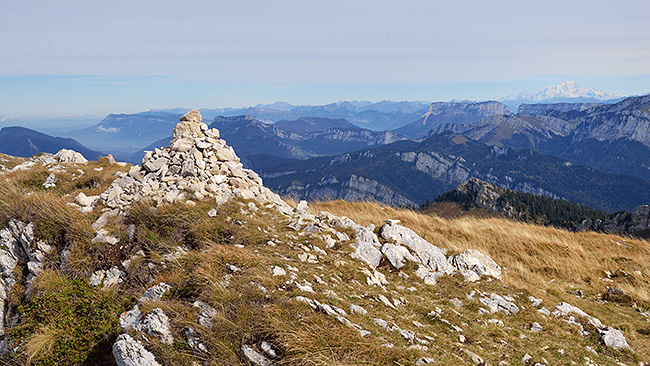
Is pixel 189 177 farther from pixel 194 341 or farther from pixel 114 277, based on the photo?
pixel 194 341

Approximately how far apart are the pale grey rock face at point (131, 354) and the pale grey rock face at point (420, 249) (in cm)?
916

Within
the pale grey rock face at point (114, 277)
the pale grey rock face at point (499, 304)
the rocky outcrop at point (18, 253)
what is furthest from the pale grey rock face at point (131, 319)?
the pale grey rock face at point (499, 304)

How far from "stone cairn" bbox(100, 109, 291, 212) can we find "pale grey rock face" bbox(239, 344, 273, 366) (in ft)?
24.4

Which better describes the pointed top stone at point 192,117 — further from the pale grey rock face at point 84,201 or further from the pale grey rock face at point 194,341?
the pale grey rock face at point 194,341

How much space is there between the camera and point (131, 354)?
650cm

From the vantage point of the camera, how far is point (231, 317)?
6.71m

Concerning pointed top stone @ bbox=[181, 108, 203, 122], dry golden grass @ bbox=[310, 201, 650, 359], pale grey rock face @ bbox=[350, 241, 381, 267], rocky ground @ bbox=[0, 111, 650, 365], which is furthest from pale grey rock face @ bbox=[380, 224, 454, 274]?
pointed top stone @ bbox=[181, 108, 203, 122]

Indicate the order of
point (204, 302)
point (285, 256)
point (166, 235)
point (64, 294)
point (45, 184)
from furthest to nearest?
point (45, 184) → point (166, 235) → point (285, 256) → point (64, 294) → point (204, 302)

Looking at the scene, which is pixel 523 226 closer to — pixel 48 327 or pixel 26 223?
pixel 48 327

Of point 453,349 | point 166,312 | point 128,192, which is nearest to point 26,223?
point 128,192

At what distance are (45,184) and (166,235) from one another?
41.5 ft

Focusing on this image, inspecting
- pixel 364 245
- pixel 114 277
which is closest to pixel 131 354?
pixel 114 277

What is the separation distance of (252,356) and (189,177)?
987cm

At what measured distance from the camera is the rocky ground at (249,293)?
255 inches
